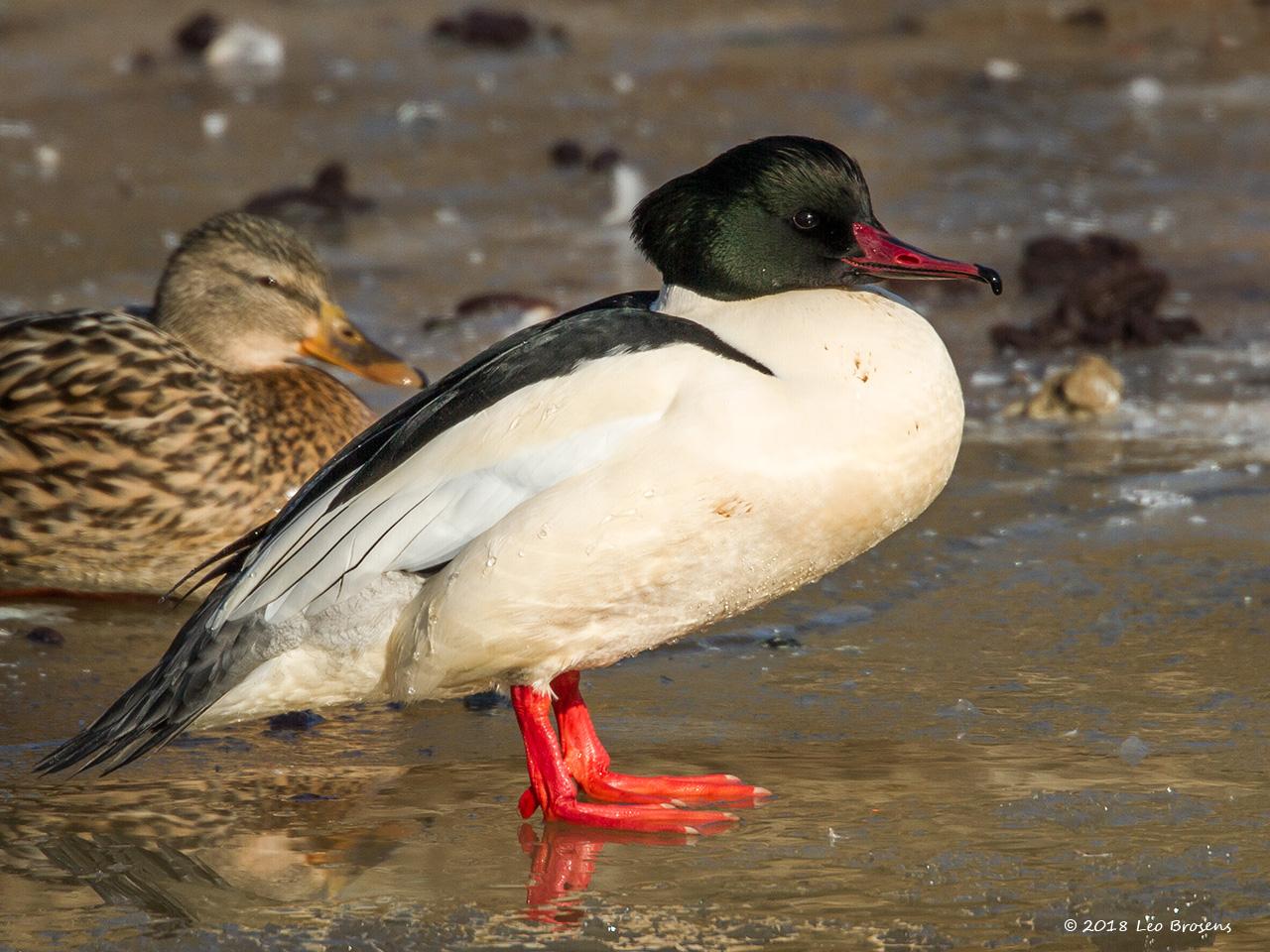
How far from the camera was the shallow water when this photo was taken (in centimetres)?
339

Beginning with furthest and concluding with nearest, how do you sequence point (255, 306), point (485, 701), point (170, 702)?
point (255, 306)
point (485, 701)
point (170, 702)

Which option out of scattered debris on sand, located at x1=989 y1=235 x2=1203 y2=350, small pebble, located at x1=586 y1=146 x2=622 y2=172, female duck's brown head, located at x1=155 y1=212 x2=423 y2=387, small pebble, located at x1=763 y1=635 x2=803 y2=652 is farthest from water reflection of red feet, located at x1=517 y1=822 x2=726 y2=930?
small pebble, located at x1=586 y1=146 x2=622 y2=172

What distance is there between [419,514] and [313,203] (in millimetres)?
5690

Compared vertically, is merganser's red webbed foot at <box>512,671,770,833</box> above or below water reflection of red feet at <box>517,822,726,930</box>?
above

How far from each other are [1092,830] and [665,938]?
0.88 m

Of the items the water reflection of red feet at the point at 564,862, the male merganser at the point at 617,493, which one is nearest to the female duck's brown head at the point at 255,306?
the male merganser at the point at 617,493

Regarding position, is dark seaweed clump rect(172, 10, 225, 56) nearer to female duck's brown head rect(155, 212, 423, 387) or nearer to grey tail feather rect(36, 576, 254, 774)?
female duck's brown head rect(155, 212, 423, 387)

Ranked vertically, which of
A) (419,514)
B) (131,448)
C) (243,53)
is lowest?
(419,514)

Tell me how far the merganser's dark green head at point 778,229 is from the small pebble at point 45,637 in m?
2.00

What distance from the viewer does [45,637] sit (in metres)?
4.98

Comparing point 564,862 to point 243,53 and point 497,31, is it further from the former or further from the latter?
point 243,53

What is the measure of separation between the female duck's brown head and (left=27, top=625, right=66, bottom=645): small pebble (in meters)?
1.18

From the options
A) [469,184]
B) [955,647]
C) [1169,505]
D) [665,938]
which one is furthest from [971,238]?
Answer: [665,938]

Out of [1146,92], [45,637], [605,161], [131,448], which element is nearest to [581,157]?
[605,161]
